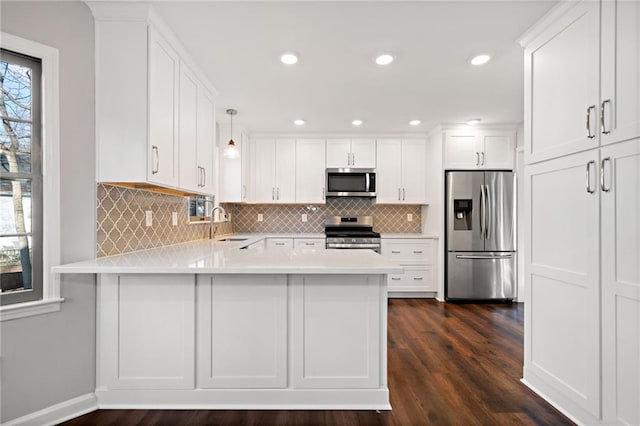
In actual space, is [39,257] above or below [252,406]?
above

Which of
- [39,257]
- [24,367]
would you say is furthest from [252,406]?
[39,257]

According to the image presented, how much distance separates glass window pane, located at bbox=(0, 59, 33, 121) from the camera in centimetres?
162

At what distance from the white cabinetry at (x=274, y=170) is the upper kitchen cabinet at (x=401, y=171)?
1289mm

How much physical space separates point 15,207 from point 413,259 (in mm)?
4059

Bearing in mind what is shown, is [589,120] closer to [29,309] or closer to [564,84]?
[564,84]

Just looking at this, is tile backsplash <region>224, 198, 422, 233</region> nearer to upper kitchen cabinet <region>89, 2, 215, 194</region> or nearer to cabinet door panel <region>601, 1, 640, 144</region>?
upper kitchen cabinet <region>89, 2, 215, 194</region>

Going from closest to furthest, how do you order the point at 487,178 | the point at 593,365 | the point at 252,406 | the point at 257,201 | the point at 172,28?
the point at 593,365 → the point at 252,406 → the point at 172,28 → the point at 487,178 → the point at 257,201

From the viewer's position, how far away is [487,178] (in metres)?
4.18

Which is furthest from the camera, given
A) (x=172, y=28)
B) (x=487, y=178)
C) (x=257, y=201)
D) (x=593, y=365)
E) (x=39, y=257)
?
(x=257, y=201)

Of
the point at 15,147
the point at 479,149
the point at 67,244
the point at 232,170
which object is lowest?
the point at 67,244

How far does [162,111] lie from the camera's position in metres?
2.03

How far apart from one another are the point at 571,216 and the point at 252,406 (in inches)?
83.3

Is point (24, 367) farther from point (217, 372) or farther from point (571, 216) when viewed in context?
point (571, 216)

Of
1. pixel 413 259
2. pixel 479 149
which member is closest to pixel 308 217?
pixel 413 259
